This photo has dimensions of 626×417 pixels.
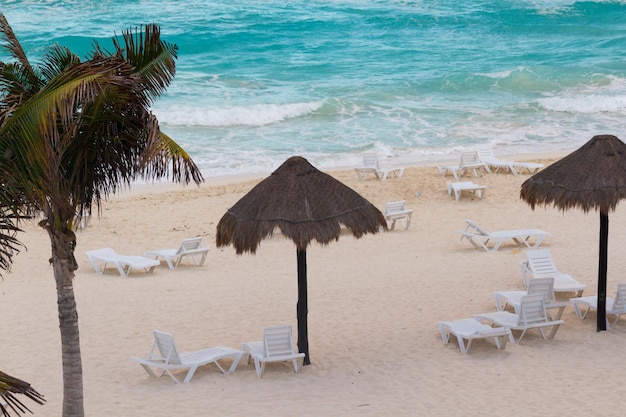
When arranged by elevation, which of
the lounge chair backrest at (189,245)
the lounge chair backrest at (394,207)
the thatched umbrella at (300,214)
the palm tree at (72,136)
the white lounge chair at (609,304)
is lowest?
the white lounge chair at (609,304)

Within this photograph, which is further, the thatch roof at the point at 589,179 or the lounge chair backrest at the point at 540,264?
the lounge chair backrest at the point at 540,264

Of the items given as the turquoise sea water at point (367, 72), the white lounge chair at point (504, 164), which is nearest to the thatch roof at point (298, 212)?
the white lounge chair at point (504, 164)

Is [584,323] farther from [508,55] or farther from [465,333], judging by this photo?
[508,55]

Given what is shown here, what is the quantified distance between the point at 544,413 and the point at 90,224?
10.4 meters

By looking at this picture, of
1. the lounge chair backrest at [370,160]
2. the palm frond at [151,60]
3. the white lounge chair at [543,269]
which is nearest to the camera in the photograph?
the palm frond at [151,60]

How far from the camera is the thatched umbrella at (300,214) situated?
8.78 meters

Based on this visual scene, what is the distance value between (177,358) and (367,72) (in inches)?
1124

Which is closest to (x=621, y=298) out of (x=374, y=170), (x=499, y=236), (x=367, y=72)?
(x=499, y=236)

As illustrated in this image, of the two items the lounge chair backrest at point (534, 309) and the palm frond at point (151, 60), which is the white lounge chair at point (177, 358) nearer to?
the palm frond at point (151, 60)

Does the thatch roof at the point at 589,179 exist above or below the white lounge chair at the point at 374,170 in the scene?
above

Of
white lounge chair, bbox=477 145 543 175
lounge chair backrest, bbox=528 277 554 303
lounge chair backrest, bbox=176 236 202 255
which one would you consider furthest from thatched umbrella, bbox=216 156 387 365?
white lounge chair, bbox=477 145 543 175

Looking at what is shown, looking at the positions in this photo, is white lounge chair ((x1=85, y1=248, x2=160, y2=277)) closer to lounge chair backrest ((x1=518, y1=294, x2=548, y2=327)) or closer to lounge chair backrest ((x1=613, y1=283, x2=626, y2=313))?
lounge chair backrest ((x1=518, y1=294, x2=548, y2=327))

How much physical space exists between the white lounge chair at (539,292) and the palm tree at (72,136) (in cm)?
501

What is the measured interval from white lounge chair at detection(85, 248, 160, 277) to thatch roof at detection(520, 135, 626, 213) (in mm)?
5800
